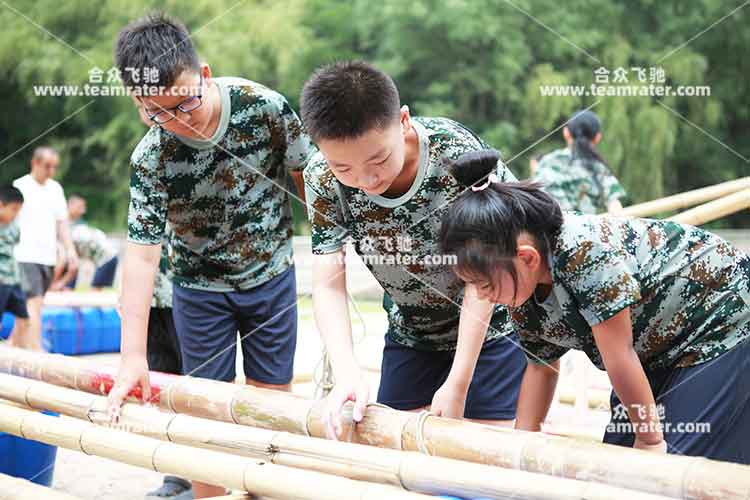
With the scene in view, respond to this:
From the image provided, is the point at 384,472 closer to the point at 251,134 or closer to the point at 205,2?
the point at 251,134

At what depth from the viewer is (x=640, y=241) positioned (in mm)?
1675

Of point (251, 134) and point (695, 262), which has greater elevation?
point (251, 134)

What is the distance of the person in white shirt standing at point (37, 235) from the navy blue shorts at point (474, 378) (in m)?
3.59

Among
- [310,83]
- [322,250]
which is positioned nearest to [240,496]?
[322,250]

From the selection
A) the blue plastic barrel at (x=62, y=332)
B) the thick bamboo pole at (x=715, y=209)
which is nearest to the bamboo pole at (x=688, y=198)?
the thick bamboo pole at (x=715, y=209)

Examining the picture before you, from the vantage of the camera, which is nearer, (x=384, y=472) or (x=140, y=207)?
(x=384, y=472)

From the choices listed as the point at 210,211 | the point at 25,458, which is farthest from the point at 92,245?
the point at 210,211

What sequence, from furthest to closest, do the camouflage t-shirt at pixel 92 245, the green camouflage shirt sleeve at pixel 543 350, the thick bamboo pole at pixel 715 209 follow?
the camouflage t-shirt at pixel 92 245, the thick bamboo pole at pixel 715 209, the green camouflage shirt sleeve at pixel 543 350

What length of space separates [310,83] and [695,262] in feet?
2.53

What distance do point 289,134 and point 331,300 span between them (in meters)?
0.57

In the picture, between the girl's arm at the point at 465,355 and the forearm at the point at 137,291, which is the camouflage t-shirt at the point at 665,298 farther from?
the forearm at the point at 137,291

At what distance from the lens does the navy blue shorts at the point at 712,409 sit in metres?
1.71

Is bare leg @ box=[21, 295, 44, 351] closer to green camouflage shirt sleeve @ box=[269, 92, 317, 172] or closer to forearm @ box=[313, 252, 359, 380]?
green camouflage shirt sleeve @ box=[269, 92, 317, 172]

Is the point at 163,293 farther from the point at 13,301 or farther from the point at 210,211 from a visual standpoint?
the point at 13,301
